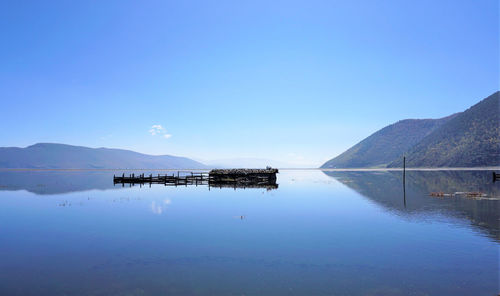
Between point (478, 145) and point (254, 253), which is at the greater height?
point (478, 145)

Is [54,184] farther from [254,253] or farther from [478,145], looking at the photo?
→ [478,145]

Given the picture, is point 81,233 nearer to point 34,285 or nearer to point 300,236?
point 34,285

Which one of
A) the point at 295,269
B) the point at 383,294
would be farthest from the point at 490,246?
the point at 295,269

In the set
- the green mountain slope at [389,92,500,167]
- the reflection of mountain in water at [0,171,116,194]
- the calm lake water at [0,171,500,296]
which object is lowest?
the calm lake water at [0,171,500,296]

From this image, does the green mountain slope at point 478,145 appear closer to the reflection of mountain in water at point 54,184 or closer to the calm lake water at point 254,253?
the calm lake water at point 254,253

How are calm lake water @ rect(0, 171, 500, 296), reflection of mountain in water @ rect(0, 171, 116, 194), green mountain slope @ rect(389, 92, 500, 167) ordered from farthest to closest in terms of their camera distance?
green mountain slope @ rect(389, 92, 500, 167)
reflection of mountain in water @ rect(0, 171, 116, 194)
calm lake water @ rect(0, 171, 500, 296)

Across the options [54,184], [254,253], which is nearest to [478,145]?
[254,253]

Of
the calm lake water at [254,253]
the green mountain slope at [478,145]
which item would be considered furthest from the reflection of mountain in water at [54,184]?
the green mountain slope at [478,145]

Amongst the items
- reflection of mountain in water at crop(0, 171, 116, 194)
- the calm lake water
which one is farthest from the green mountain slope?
reflection of mountain in water at crop(0, 171, 116, 194)

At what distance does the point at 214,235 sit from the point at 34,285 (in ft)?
34.5

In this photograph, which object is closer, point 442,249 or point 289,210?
point 442,249

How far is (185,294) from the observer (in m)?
11.4

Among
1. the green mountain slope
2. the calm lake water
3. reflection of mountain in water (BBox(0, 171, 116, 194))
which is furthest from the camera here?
the green mountain slope

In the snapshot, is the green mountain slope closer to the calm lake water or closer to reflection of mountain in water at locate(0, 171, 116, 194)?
the calm lake water
